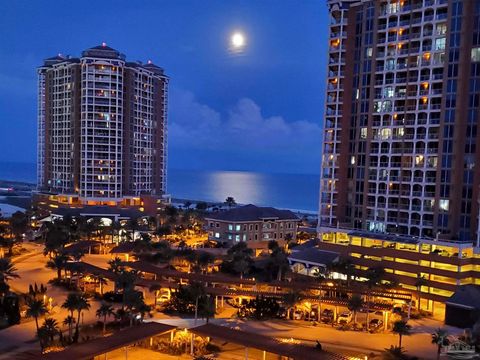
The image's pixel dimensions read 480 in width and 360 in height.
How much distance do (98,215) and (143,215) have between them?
1008cm

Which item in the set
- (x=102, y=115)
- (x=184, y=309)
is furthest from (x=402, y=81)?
(x=102, y=115)

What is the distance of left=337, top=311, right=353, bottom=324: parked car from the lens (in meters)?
46.7

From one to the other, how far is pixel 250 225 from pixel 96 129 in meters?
49.2

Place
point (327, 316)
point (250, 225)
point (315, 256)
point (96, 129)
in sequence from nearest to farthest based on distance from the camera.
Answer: point (327, 316) < point (315, 256) < point (250, 225) < point (96, 129)

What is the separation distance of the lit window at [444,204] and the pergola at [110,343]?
4142cm

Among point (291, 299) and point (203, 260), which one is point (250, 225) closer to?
point (203, 260)

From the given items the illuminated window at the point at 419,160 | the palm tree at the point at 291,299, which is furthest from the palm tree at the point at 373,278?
the illuminated window at the point at 419,160

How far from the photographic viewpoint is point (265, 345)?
33812 mm

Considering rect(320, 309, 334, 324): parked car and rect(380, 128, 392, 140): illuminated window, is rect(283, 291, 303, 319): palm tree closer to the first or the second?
rect(320, 309, 334, 324): parked car

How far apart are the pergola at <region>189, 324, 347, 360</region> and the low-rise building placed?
44630 mm

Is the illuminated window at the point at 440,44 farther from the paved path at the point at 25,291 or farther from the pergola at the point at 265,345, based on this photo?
the paved path at the point at 25,291

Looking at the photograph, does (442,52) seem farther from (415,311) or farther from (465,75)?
(415,311)

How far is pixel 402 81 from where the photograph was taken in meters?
66.2

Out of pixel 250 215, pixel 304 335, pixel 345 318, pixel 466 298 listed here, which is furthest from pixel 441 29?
pixel 304 335
